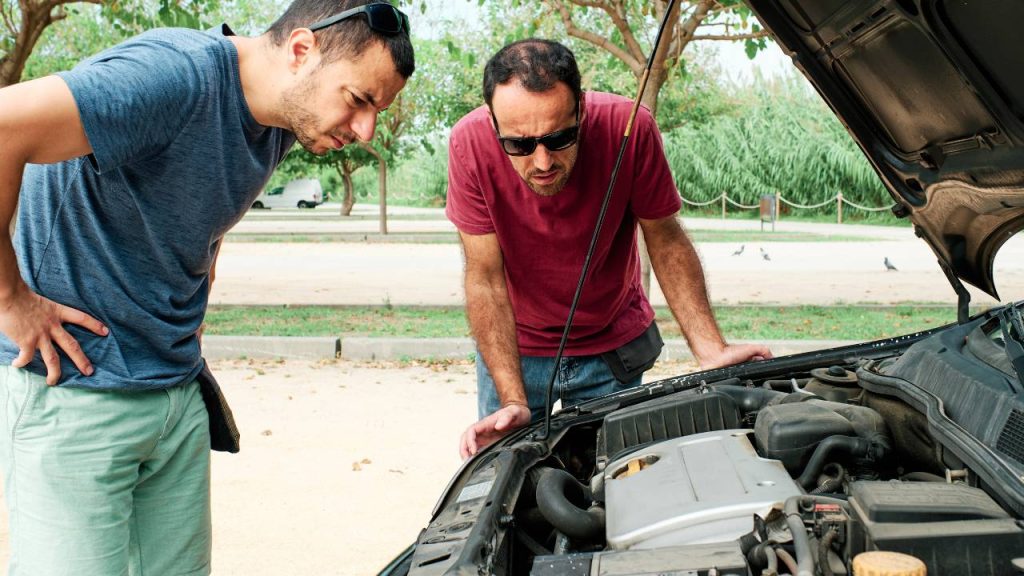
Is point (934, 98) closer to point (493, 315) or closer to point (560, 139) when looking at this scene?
point (560, 139)

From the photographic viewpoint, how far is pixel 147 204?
1960 mm

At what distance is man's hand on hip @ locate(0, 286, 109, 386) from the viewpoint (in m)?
1.88

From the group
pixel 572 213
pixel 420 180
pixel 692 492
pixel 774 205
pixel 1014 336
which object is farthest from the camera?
pixel 420 180

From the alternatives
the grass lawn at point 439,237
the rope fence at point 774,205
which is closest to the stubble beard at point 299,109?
the grass lawn at point 439,237

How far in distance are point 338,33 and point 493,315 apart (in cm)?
126

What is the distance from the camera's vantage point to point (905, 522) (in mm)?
1426

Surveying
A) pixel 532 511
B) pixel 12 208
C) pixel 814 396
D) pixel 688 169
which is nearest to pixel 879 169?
pixel 814 396

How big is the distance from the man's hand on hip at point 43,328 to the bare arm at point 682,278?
5.87 ft

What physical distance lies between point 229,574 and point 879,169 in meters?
2.62

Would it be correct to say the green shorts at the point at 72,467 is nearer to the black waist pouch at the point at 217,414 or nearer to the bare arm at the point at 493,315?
the black waist pouch at the point at 217,414

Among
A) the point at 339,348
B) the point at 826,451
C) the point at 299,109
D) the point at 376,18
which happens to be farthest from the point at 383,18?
the point at 339,348

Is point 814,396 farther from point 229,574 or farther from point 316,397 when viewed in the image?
point 316,397

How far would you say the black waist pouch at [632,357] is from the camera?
10.5 feet

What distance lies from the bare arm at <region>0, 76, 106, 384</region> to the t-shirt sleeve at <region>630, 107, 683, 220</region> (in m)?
1.72
